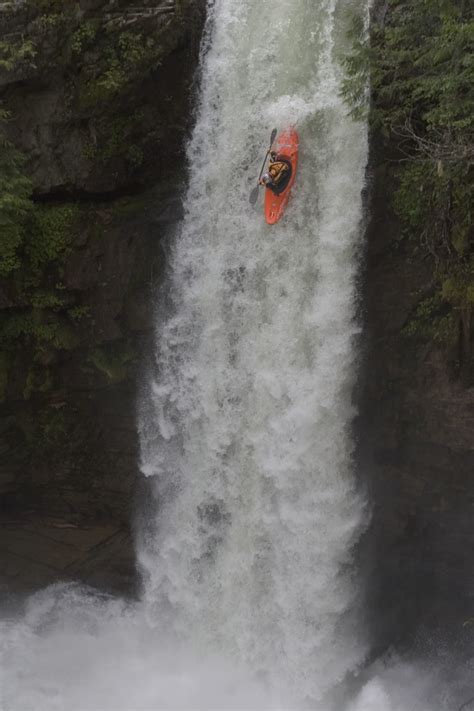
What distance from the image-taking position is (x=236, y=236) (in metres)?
11.6

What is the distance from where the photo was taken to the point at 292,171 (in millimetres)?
10875

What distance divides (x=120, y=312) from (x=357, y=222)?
4.55 metres

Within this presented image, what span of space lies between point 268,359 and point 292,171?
9.89ft

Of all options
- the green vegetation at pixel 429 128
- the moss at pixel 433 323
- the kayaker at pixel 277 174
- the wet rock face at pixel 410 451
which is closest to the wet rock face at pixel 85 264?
the kayaker at pixel 277 174

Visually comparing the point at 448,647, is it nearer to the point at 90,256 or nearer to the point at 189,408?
the point at 189,408

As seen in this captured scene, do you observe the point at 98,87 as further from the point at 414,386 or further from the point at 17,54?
the point at 414,386

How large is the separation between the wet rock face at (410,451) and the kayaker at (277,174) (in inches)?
53.7

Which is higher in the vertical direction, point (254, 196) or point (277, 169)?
point (254, 196)

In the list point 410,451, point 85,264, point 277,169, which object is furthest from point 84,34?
point 410,451

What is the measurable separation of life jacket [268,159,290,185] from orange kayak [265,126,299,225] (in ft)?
0.40

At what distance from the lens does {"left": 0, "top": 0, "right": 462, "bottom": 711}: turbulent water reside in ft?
36.1

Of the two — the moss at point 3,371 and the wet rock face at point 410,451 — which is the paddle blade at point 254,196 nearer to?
the wet rock face at point 410,451

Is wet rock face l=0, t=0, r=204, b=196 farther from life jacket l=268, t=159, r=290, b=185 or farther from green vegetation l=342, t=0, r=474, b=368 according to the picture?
green vegetation l=342, t=0, r=474, b=368

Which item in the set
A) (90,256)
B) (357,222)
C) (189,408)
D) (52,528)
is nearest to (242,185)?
(357,222)
